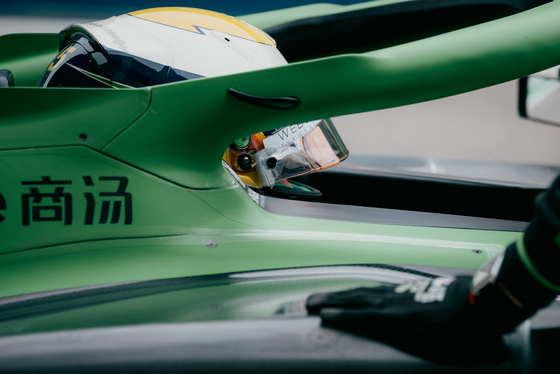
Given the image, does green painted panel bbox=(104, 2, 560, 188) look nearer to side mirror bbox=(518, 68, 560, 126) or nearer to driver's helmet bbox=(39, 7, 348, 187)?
driver's helmet bbox=(39, 7, 348, 187)

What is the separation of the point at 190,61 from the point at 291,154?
0.30 meters

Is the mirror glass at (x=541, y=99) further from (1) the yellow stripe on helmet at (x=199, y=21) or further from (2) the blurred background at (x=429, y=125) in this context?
(1) the yellow stripe on helmet at (x=199, y=21)

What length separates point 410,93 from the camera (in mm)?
938

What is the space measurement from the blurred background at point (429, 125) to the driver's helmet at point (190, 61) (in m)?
2.20

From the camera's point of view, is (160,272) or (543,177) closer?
(160,272)

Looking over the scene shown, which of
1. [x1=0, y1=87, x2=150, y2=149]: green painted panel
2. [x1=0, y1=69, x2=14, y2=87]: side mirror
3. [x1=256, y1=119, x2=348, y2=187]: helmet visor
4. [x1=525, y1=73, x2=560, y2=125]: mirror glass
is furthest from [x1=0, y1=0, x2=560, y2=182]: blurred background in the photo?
[x1=0, y1=87, x2=150, y2=149]: green painted panel

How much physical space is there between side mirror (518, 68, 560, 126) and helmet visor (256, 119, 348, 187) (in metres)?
1.23

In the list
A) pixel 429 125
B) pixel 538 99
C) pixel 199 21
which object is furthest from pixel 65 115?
pixel 429 125

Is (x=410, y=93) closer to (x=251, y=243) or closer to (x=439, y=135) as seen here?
(x=251, y=243)

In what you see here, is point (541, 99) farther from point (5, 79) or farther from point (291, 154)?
point (5, 79)

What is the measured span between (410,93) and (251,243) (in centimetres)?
38

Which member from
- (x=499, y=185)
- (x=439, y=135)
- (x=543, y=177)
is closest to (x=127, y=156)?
(x=499, y=185)

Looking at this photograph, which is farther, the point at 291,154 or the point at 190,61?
the point at 291,154

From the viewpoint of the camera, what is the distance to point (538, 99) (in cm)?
222
